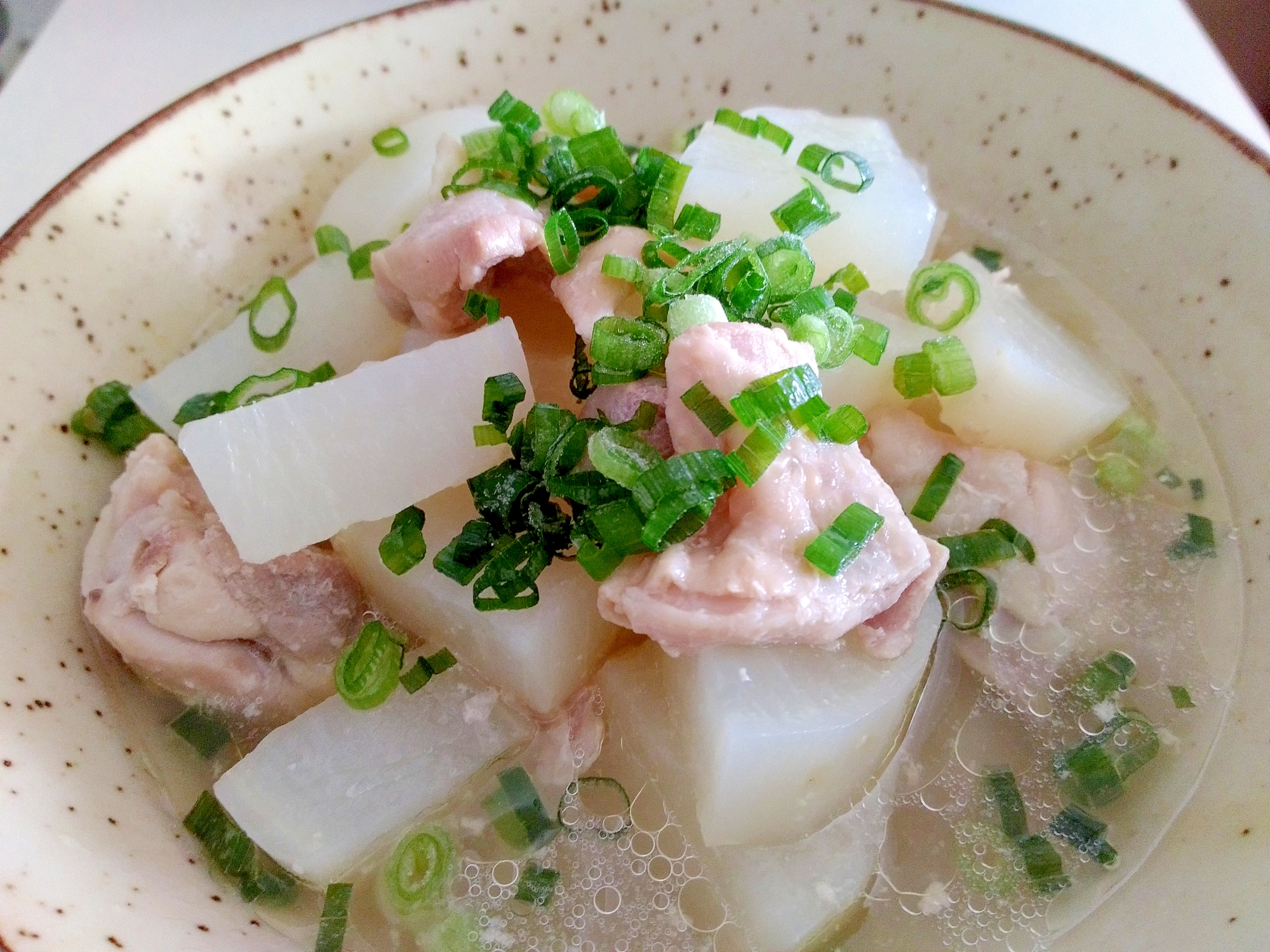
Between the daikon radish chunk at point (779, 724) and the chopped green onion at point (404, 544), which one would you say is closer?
the daikon radish chunk at point (779, 724)

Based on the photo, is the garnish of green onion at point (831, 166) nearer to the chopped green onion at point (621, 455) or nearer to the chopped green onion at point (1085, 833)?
the chopped green onion at point (621, 455)

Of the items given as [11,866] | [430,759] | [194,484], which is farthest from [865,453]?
[11,866]

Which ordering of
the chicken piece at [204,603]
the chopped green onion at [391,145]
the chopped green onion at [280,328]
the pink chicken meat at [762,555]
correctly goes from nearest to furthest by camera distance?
the pink chicken meat at [762,555]
the chicken piece at [204,603]
the chopped green onion at [280,328]
the chopped green onion at [391,145]

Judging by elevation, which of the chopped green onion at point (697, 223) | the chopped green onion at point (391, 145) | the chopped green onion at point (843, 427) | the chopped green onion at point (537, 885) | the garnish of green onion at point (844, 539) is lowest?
the chopped green onion at point (537, 885)

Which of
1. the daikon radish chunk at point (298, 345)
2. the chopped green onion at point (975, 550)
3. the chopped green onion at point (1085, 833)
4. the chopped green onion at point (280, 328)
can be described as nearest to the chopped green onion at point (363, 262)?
the daikon radish chunk at point (298, 345)

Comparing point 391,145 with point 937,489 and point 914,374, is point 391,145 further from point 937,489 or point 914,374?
point 937,489

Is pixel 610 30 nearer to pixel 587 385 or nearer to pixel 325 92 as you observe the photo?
pixel 325 92
